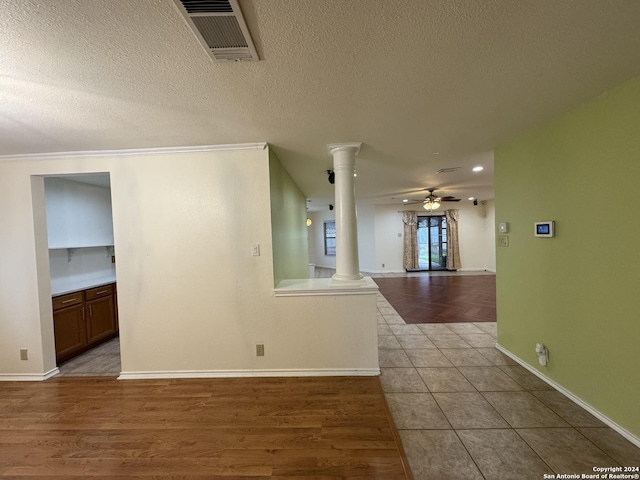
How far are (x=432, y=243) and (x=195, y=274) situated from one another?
8492 mm

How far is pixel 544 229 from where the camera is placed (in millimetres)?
2309

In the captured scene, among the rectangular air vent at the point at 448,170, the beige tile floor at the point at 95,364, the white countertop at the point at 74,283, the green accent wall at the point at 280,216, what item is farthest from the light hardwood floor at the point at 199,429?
the rectangular air vent at the point at 448,170

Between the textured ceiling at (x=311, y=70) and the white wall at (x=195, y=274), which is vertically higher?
the textured ceiling at (x=311, y=70)

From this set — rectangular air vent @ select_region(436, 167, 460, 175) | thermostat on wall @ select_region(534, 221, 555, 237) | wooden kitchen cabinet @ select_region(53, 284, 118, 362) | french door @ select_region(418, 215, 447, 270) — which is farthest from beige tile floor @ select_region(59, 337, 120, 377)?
french door @ select_region(418, 215, 447, 270)

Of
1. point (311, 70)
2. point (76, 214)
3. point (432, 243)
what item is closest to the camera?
point (311, 70)

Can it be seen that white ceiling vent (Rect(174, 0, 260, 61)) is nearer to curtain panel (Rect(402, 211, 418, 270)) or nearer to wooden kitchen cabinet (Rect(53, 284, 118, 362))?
wooden kitchen cabinet (Rect(53, 284, 118, 362))

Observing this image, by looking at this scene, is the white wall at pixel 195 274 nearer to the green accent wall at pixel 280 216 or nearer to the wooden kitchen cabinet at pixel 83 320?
the green accent wall at pixel 280 216

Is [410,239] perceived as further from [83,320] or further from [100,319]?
[83,320]

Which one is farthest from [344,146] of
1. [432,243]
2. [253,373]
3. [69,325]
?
[432,243]

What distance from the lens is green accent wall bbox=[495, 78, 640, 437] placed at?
1682 mm

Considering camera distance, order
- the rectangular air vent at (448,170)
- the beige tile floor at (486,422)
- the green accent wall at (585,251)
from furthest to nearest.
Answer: the rectangular air vent at (448,170) → the green accent wall at (585,251) → the beige tile floor at (486,422)

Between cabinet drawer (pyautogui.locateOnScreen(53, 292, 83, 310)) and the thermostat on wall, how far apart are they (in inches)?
208

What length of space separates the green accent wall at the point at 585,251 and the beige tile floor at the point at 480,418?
0.24 metres

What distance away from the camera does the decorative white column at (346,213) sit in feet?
8.89
